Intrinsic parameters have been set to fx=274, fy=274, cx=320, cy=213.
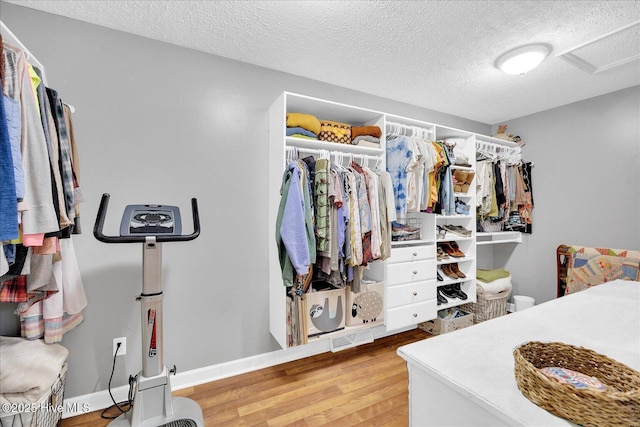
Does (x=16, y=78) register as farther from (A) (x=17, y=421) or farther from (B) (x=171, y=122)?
(A) (x=17, y=421)

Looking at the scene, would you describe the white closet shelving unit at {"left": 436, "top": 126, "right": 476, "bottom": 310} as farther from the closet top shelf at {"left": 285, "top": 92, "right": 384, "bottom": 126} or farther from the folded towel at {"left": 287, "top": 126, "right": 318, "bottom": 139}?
the folded towel at {"left": 287, "top": 126, "right": 318, "bottom": 139}

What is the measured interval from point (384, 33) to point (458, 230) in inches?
83.3

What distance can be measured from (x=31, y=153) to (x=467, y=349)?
169 centimetres

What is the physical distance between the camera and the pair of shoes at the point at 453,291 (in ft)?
9.65

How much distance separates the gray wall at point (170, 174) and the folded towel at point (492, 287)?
90.5 inches

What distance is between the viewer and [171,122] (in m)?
1.92

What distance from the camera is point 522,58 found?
200 cm

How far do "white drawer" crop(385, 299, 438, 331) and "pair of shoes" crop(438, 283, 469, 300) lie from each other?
399 millimetres

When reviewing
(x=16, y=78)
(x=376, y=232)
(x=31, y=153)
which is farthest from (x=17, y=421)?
(x=376, y=232)

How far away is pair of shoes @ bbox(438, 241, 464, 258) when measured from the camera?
295cm

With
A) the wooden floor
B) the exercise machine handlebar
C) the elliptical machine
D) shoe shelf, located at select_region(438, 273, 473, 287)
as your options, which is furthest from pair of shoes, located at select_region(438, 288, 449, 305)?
the exercise machine handlebar

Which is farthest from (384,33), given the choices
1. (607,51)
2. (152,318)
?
(152,318)

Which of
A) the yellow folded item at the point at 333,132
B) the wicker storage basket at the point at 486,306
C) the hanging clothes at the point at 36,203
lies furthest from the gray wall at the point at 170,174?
the wicker storage basket at the point at 486,306

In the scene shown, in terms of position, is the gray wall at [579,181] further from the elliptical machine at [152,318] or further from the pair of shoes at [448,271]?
the elliptical machine at [152,318]
